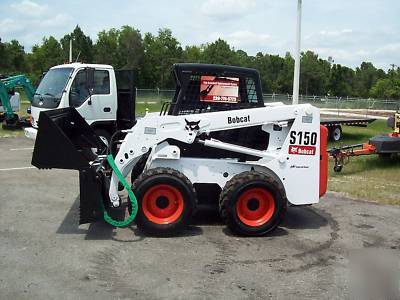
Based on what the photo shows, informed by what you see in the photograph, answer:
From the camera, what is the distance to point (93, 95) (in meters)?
12.7

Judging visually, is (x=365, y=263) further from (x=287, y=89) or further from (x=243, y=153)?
(x=287, y=89)

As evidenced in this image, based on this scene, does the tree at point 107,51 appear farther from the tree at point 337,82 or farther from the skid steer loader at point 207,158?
the skid steer loader at point 207,158

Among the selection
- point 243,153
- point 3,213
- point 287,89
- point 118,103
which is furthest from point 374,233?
point 287,89

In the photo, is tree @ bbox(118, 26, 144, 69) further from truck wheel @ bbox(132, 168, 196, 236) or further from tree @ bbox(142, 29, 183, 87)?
truck wheel @ bbox(132, 168, 196, 236)

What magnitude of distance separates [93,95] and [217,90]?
649cm

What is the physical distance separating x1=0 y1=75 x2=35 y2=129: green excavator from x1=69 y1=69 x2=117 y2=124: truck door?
7.88m

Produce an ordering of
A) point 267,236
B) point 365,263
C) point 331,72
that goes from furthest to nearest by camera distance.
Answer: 1. point 331,72
2. point 267,236
3. point 365,263

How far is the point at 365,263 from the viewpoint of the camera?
220 inches

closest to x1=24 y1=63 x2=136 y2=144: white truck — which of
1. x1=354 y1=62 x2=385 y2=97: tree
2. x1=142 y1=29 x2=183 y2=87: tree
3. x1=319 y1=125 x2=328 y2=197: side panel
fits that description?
x1=319 y1=125 x2=328 y2=197: side panel

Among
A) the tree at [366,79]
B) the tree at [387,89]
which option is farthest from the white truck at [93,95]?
the tree at [366,79]

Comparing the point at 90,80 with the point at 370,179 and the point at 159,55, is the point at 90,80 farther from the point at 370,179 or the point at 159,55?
the point at 159,55

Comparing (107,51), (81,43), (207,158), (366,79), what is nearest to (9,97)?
(207,158)

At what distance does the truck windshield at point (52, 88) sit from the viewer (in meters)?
12.6

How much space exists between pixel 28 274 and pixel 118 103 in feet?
28.3
